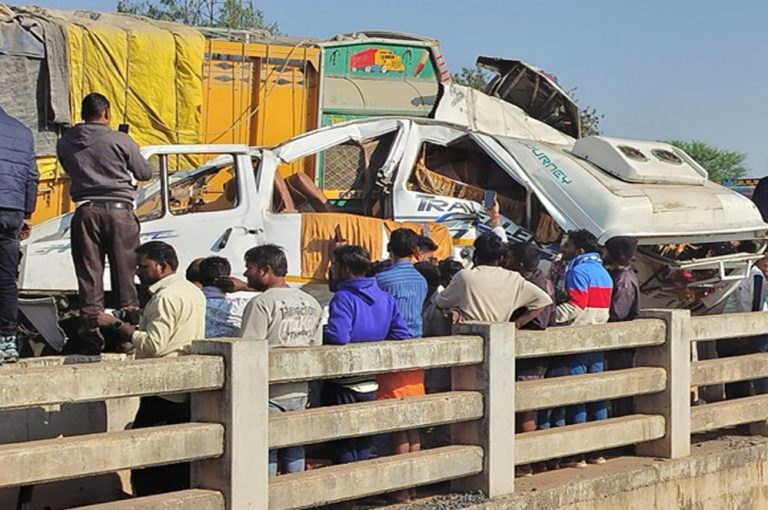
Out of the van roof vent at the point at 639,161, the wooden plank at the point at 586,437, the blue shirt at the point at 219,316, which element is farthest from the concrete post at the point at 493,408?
the van roof vent at the point at 639,161

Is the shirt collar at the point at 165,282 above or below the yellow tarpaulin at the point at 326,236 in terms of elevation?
below

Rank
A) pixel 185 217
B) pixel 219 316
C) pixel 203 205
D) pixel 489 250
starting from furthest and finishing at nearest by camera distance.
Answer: pixel 203 205 < pixel 185 217 < pixel 489 250 < pixel 219 316

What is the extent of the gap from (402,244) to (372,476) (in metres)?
1.73

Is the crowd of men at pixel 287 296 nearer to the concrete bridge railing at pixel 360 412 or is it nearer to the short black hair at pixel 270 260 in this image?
the short black hair at pixel 270 260

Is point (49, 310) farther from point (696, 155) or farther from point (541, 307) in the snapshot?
point (696, 155)

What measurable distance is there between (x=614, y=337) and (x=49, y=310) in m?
3.58

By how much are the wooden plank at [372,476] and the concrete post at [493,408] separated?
0.09 m

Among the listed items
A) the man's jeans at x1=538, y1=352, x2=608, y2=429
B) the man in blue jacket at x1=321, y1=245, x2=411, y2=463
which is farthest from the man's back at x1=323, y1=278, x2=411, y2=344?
the man's jeans at x1=538, y1=352, x2=608, y2=429

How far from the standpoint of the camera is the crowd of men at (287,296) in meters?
5.57

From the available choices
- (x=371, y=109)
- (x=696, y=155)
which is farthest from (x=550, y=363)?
(x=696, y=155)

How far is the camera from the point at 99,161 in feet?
22.1

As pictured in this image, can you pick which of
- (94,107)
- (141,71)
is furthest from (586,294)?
(141,71)

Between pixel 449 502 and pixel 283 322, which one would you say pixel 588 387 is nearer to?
pixel 449 502

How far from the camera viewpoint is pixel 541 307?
661 cm
